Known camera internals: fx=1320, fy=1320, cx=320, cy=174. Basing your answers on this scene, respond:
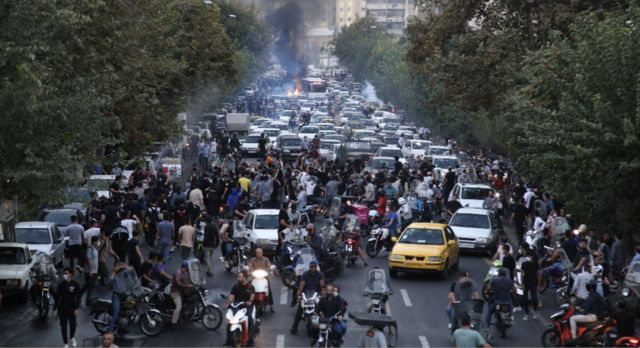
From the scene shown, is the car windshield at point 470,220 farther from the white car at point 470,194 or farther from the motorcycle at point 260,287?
the motorcycle at point 260,287

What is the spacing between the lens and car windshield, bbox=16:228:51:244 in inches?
1258

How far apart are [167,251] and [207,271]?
4.31 ft

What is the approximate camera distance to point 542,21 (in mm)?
42188

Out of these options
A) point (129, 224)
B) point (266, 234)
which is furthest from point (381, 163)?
point (129, 224)

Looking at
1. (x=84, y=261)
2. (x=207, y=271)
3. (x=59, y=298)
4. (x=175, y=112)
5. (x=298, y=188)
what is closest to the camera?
(x=59, y=298)

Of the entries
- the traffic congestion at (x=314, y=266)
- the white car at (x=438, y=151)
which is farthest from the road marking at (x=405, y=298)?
the white car at (x=438, y=151)

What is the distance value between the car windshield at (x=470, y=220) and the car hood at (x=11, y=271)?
1298 cm

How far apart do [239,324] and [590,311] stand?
5952mm

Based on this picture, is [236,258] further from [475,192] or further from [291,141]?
[291,141]

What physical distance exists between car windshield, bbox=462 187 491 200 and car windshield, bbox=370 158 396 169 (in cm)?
1008

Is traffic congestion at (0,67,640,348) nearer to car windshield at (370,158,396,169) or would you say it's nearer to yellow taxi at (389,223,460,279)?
yellow taxi at (389,223,460,279)

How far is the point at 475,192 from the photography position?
42.5m

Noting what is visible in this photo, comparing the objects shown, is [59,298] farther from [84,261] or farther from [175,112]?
[175,112]

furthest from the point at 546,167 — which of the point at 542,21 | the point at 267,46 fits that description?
the point at 267,46
